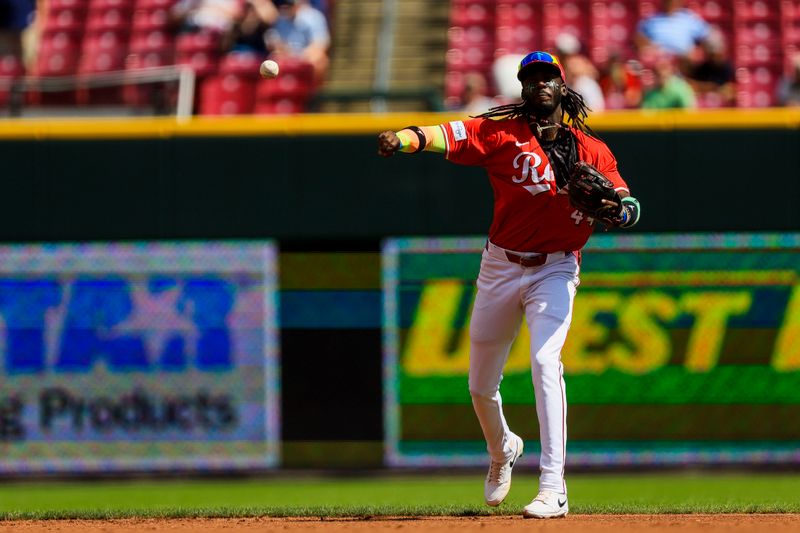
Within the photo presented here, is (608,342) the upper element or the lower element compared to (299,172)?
lower

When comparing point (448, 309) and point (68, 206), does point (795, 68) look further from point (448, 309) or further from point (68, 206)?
point (68, 206)

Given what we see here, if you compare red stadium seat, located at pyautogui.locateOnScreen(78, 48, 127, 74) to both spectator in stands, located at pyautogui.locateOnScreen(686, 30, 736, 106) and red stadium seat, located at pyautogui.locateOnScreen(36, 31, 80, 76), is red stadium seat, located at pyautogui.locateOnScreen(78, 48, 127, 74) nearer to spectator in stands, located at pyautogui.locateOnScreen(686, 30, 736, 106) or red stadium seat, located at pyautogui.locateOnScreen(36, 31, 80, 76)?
red stadium seat, located at pyautogui.locateOnScreen(36, 31, 80, 76)

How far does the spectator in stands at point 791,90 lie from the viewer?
396 inches

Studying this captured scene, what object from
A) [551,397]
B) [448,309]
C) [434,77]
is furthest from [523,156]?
[434,77]

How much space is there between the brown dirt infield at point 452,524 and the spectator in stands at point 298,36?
19.6ft

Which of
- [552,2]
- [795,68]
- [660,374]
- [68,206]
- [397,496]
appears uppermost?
[552,2]

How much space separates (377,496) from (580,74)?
3535 mm

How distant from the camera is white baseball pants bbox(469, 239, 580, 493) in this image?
5504mm

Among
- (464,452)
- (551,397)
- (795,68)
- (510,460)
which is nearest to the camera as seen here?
(551,397)

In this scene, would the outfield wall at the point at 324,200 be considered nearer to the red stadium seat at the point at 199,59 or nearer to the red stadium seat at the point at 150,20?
the red stadium seat at the point at 199,59

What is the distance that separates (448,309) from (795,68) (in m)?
3.32

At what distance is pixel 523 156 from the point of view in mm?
5586

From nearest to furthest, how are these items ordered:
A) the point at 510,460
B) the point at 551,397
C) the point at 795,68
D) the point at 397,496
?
the point at 551,397
the point at 510,460
the point at 397,496
the point at 795,68

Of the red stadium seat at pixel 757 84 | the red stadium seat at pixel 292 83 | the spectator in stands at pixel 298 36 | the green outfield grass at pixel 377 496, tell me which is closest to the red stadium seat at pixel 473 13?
the spectator in stands at pixel 298 36
